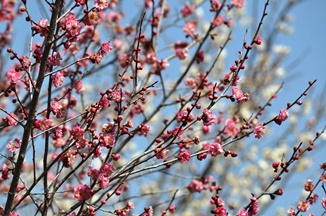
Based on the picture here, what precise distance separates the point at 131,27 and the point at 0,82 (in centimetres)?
168

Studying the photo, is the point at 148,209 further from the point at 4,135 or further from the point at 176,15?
the point at 176,15

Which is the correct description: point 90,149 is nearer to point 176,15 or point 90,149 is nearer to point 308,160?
point 176,15

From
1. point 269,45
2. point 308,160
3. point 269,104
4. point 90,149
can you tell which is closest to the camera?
point 90,149

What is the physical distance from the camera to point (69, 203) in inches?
363

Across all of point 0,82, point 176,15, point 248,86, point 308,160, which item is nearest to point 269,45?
point 248,86

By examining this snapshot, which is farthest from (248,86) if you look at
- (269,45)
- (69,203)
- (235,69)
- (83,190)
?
(83,190)

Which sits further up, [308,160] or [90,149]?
[308,160]

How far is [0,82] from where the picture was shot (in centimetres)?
509

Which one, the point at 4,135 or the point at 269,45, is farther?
the point at 269,45

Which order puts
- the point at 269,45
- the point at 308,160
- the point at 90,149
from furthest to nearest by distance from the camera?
the point at 308,160
the point at 269,45
the point at 90,149

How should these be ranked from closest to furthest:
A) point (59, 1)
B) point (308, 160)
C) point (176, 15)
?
point (59, 1) → point (176, 15) → point (308, 160)

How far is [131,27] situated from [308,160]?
→ 659cm

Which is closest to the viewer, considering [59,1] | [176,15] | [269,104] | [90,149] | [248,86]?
[59,1]

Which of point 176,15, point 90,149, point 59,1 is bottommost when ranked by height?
point 90,149
